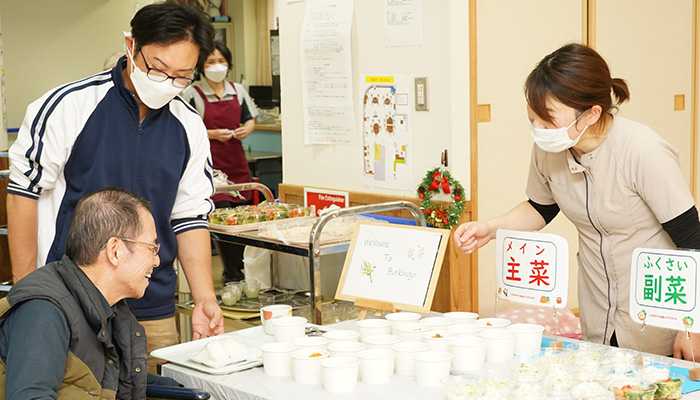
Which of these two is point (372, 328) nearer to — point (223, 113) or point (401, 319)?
point (401, 319)

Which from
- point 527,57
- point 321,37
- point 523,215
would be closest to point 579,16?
point 527,57

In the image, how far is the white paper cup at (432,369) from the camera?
209cm

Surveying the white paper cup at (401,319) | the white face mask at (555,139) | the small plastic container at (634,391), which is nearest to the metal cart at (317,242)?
the white paper cup at (401,319)

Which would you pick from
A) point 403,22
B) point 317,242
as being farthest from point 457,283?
point 403,22

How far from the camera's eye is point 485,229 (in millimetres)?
2797

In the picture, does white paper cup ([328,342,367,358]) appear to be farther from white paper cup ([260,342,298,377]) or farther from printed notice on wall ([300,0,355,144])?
printed notice on wall ([300,0,355,144])

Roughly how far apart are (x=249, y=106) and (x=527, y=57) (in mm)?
2711

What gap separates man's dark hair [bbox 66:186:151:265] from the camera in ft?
6.62

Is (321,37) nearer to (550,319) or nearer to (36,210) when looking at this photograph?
(550,319)

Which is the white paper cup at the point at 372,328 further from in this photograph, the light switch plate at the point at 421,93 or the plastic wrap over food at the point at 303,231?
the light switch plate at the point at 421,93

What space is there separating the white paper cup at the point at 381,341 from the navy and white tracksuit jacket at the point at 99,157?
83 cm

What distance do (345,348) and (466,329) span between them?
39cm

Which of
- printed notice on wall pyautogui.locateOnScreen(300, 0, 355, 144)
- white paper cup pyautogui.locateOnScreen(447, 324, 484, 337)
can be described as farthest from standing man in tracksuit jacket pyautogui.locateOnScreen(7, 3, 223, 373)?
printed notice on wall pyautogui.locateOnScreen(300, 0, 355, 144)

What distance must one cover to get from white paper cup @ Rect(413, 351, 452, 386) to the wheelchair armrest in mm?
573
